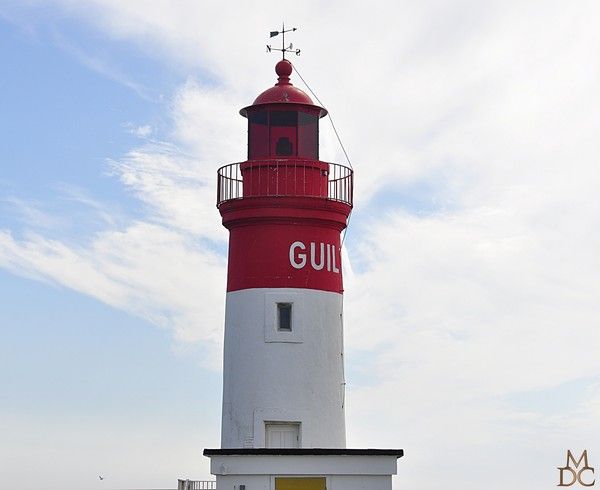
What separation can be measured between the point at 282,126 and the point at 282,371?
542 cm

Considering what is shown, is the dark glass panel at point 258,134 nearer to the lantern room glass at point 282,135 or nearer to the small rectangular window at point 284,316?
the lantern room glass at point 282,135

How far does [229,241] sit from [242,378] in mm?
3119

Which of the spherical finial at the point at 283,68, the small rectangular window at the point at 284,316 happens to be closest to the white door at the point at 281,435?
the small rectangular window at the point at 284,316

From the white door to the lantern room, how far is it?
582 centimetres

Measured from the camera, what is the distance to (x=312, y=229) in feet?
112

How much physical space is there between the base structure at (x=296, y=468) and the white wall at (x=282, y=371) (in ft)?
6.50

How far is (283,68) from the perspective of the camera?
35375 millimetres

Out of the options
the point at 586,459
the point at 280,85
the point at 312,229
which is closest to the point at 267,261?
the point at 312,229

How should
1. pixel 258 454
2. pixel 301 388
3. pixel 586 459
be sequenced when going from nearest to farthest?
pixel 586 459, pixel 258 454, pixel 301 388

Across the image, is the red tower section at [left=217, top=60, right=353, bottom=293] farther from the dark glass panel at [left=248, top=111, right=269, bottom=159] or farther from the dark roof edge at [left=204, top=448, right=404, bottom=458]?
the dark roof edge at [left=204, top=448, right=404, bottom=458]

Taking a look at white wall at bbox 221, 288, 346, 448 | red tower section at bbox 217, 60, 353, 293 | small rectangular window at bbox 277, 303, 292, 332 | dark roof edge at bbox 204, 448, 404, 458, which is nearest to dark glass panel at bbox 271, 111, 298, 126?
red tower section at bbox 217, 60, 353, 293

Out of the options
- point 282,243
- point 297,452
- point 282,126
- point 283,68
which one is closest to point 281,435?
point 297,452

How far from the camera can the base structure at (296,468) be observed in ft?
102

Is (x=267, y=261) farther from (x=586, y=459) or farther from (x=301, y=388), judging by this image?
(x=586, y=459)
